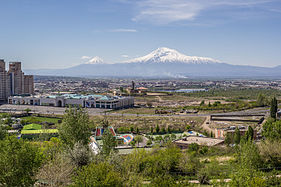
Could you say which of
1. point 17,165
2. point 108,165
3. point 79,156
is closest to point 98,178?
point 108,165

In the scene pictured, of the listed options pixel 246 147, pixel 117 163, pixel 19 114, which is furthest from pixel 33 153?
pixel 19 114

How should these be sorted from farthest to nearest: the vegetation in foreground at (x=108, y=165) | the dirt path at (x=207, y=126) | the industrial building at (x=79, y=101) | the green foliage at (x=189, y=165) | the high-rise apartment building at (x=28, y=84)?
the high-rise apartment building at (x=28, y=84), the industrial building at (x=79, y=101), the dirt path at (x=207, y=126), the green foliage at (x=189, y=165), the vegetation in foreground at (x=108, y=165)

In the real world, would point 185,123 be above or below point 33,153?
below

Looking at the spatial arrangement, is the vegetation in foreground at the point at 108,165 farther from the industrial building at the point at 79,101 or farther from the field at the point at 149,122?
the industrial building at the point at 79,101

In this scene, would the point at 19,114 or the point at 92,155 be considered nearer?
the point at 92,155

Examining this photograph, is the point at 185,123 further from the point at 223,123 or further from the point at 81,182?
the point at 81,182

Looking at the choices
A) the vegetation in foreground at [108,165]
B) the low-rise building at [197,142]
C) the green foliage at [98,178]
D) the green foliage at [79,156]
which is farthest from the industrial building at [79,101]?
the green foliage at [98,178]

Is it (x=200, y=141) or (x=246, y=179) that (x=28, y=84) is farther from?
(x=246, y=179)
